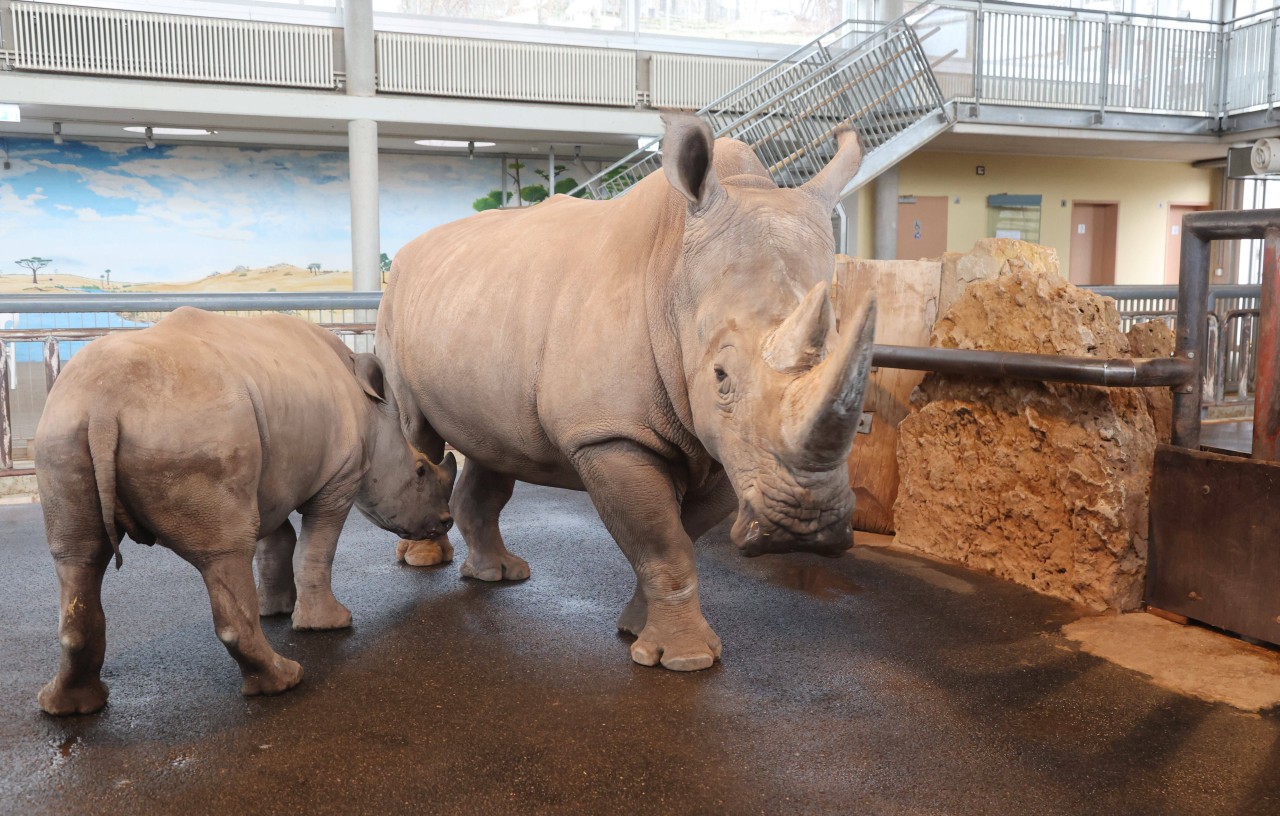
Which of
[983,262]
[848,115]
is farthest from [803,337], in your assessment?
[848,115]

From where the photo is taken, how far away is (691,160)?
380 cm

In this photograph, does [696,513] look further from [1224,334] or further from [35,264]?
[35,264]

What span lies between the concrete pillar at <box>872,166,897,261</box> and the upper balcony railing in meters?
2.22

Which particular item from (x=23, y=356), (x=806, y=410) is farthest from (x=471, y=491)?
(x=23, y=356)

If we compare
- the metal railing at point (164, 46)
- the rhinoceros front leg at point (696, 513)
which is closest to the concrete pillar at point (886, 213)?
the metal railing at point (164, 46)

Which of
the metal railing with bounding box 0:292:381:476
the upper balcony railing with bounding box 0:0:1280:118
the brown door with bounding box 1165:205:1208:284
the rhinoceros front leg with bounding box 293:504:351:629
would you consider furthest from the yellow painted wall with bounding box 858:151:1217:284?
the rhinoceros front leg with bounding box 293:504:351:629

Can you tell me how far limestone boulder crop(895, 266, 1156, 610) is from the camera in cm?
495

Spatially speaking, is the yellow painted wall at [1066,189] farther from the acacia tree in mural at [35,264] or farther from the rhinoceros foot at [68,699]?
the rhinoceros foot at [68,699]

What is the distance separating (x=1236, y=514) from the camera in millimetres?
4488

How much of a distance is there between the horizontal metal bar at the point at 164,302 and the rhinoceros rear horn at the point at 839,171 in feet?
14.5

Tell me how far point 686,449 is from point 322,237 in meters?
20.6

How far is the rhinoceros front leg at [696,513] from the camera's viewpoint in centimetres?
466

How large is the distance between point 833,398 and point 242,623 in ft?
7.02

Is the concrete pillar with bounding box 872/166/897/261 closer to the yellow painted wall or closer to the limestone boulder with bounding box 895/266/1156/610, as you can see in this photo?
the yellow painted wall
